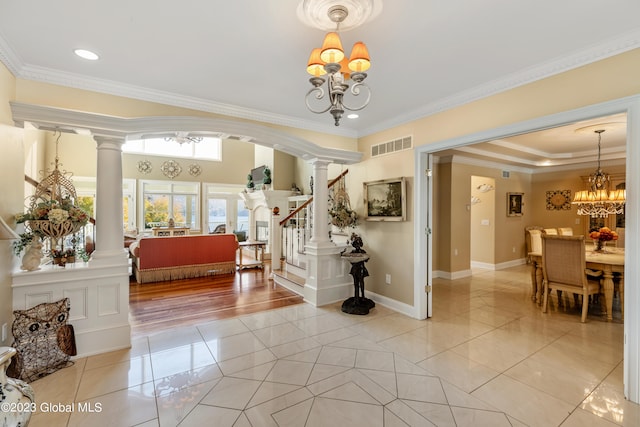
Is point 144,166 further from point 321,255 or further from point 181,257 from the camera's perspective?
point 321,255

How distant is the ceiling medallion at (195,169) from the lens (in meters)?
10.1

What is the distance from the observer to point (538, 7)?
185 centimetres

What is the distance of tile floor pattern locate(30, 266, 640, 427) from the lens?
2000 mm

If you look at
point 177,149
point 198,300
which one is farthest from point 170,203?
point 198,300

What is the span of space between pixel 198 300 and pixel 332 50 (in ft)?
13.6

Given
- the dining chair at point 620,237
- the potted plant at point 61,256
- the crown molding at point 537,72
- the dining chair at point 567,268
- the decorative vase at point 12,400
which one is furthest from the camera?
the dining chair at point 620,237

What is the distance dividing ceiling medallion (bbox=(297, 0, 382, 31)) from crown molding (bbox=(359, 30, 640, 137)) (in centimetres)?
173

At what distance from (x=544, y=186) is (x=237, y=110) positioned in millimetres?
8051

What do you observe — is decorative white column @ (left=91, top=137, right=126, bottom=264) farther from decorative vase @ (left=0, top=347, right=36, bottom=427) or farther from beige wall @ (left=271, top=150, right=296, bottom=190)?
beige wall @ (left=271, top=150, right=296, bottom=190)

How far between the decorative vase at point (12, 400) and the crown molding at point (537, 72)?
4107mm

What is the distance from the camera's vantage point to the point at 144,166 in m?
9.45

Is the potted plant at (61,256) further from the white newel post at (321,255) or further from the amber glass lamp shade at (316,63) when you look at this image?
the amber glass lamp shade at (316,63)

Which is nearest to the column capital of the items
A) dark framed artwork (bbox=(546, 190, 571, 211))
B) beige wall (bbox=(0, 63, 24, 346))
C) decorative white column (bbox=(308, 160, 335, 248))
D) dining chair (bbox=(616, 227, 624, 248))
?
beige wall (bbox=(0, 63, 24, 346))

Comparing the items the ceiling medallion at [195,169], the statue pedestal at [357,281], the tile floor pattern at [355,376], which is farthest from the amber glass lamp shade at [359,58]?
the ceiling medallion at [195,169]
